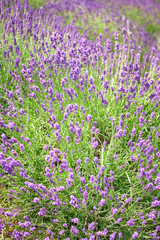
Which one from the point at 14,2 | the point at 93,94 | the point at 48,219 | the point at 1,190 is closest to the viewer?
the point at 48,219

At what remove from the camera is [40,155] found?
2.21 metres

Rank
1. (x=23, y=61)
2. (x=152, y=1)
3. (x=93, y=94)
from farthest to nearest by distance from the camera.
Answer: (x=152, y=1) < (x=23, y=61) < (x=93, y=94)

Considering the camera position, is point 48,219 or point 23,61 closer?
point 48,219

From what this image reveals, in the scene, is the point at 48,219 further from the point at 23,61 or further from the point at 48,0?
the point at 48,0

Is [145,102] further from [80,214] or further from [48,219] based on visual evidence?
[48,219]

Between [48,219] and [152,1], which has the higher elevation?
[152,1]

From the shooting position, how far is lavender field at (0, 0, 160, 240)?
1546 millimetres

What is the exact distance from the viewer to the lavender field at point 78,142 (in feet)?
5.07

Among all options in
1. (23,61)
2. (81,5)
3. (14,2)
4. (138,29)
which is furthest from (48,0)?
(23,61)

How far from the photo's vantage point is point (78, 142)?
1.83 meters

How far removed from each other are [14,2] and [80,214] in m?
4.91

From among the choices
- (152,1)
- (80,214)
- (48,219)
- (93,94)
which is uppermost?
(152,1)

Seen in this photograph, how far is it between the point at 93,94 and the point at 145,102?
717mm

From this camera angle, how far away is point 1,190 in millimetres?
2105
